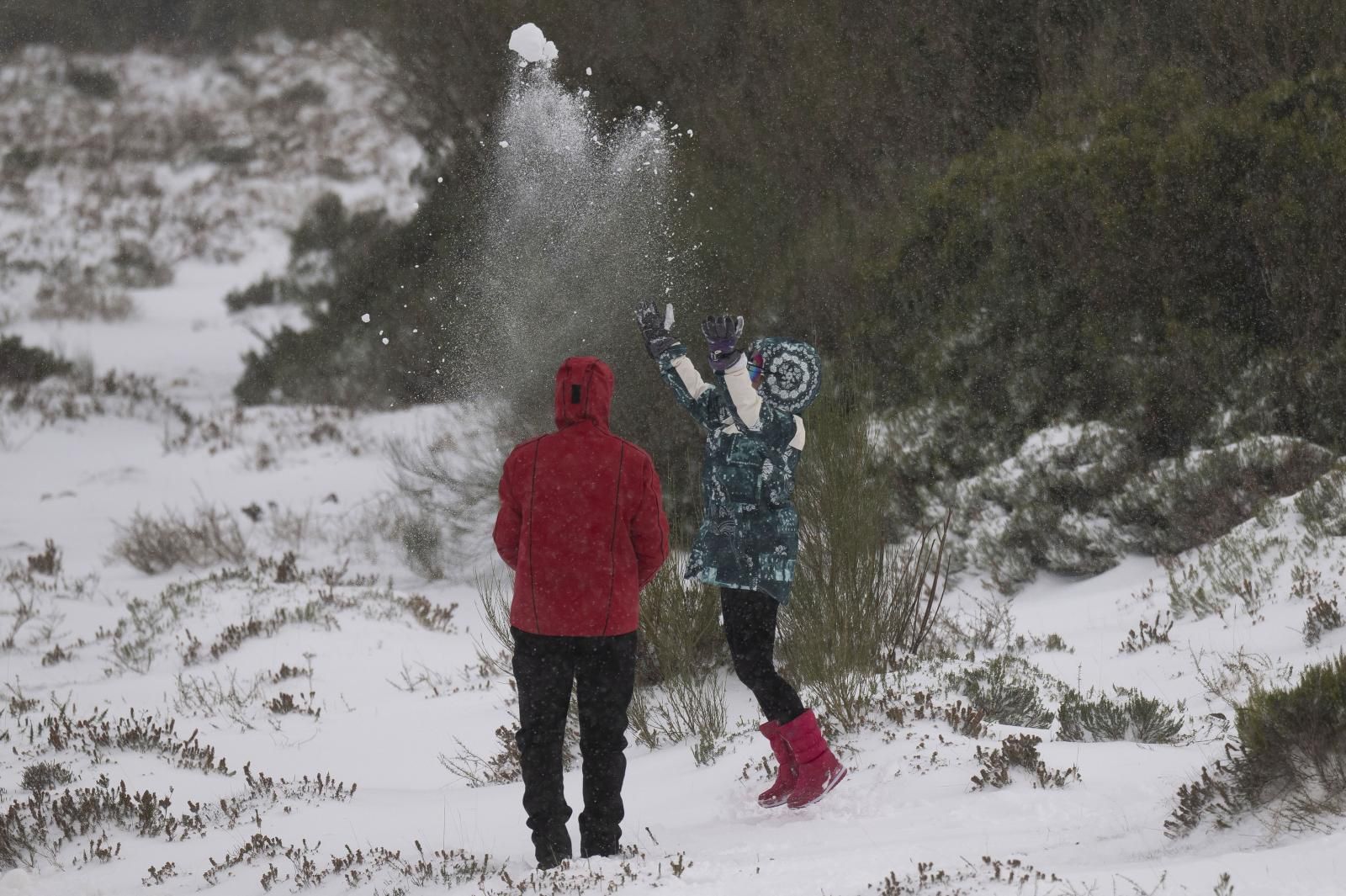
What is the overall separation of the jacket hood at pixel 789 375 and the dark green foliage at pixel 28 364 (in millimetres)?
14610

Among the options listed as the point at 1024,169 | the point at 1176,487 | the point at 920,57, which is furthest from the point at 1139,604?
the point at 920,57

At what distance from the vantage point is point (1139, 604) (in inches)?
242

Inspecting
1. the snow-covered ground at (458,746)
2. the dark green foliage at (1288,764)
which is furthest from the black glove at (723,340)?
the dark green foliage at (1288,764)

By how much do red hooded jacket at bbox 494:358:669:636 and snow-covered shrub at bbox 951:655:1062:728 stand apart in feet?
6.51

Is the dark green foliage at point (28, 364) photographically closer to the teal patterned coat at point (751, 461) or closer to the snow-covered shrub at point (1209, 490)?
the snow-covered shrub at point (1209, 490)

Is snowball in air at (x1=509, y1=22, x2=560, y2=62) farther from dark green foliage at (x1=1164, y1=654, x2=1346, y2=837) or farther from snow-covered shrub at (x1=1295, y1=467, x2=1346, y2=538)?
dark green foliage at (x1=1164, y1=654, x2=1346, y2=837)

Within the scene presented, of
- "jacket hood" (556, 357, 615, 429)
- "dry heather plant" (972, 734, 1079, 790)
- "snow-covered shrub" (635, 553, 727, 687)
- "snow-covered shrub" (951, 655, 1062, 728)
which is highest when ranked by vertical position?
"jacket hood" (556, 357, 615, 429)

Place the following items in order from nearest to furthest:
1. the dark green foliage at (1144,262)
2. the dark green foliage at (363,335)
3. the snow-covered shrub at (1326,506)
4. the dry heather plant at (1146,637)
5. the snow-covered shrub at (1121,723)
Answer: the snow-covered shrub at (1121,723) → the dry heather plant at (1146,637) → the snow-covered shrub at (1326,506) → the dark green foliage at (1144,262) → the dark green foliage at (363,335)

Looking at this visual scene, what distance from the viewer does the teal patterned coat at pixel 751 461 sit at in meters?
3.45

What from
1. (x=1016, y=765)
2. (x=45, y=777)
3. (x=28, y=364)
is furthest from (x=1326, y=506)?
(x=28, y=364)

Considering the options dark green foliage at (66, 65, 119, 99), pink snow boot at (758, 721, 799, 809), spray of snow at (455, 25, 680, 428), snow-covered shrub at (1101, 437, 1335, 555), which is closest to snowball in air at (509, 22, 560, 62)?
spray of snow at (455, 25, 680, 428)

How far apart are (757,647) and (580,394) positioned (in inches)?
38.4

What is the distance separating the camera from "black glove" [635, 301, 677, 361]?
139 inches

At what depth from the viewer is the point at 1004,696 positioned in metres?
4.60
